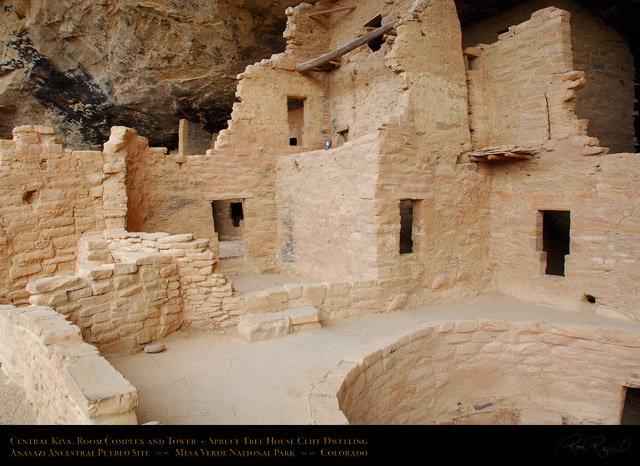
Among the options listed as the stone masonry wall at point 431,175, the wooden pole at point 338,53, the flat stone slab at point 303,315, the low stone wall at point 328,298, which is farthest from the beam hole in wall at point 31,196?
the wooden pole at point 338,53

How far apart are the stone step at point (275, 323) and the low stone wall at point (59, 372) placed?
A: 6.43 ft

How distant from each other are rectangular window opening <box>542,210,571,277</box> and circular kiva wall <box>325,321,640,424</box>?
338 cm

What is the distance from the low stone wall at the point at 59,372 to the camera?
2.93 m

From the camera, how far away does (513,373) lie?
21.3 ft

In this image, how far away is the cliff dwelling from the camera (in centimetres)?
477

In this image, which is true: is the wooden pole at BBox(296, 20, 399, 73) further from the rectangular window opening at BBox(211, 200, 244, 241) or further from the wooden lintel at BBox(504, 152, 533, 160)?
the rectangular window opening at BBox(211, 200, 244, 241)

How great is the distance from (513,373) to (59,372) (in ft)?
19.6

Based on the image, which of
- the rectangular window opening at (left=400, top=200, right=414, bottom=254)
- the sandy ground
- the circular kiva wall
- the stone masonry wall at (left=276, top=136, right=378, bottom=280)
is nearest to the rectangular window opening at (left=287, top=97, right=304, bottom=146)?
the stone masonry wall at (left=276, top=136, right=378, bottom=280)

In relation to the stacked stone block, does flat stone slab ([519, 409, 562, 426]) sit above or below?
below

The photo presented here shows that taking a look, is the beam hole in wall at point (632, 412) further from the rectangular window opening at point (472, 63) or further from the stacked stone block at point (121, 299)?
the stacked stone block at point (121, 299)

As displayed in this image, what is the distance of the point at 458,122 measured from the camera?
762 centimetres
